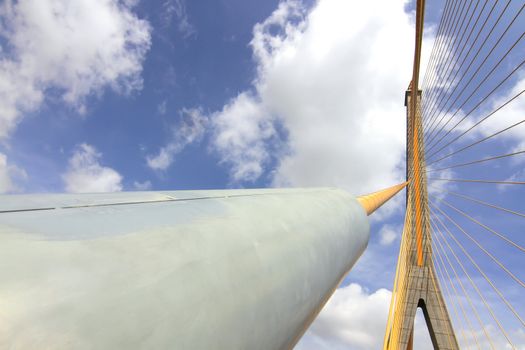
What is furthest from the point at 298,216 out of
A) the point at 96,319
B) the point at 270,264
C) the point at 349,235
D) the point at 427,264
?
the point at 427,264

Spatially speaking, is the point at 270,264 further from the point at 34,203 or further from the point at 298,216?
the point at 34,203

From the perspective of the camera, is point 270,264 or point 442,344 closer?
point 270,264

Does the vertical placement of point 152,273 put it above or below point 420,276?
above

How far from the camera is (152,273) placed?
2.34 ft

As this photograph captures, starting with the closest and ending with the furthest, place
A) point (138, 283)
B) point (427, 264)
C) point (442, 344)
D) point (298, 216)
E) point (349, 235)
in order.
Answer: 1. point (138, 283)
2. point (298, 216)
3. point (349, 235)
4. point (442, 344)
5. point (427, 264)

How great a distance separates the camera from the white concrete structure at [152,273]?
0.55 metres

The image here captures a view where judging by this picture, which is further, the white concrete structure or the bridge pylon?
the bridge pylon

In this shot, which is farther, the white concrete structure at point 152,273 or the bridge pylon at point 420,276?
the bridge pylon at point 420,276

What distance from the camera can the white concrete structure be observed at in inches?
21.6

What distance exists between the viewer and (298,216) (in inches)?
56.4

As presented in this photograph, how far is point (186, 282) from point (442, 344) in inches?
570

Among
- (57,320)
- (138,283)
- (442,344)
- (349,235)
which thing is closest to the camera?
(57,320)

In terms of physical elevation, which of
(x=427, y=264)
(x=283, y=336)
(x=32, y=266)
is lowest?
(x=427, y=264)

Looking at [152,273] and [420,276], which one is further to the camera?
[420,276]
